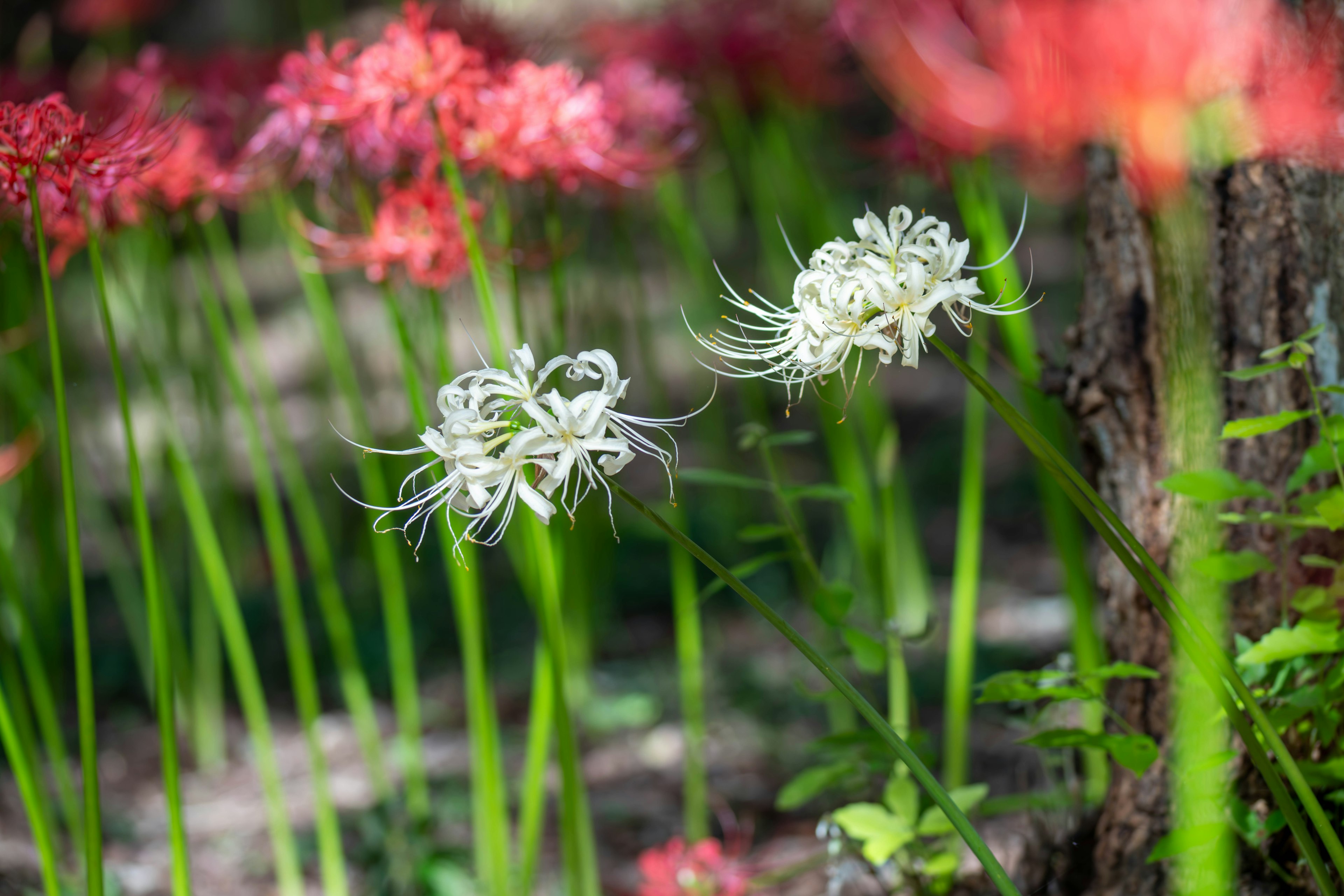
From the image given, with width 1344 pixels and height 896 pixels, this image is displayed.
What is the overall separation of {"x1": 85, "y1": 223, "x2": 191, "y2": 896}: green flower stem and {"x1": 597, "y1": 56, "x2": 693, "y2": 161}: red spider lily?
903 mm

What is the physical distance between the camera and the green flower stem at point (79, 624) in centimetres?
87

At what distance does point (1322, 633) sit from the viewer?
882 millimetres

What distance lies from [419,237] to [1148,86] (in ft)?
2.99

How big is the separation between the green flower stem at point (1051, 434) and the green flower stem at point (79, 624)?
110 cm

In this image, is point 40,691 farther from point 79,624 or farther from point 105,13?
point 105,13

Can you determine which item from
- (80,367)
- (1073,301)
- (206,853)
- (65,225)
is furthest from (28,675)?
(1073,301)

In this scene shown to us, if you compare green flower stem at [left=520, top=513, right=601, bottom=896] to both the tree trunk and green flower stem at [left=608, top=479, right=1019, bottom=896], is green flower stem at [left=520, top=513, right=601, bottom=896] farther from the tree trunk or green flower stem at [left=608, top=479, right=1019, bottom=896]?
the tree trunk

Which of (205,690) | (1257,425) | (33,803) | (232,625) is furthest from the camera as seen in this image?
(205,690)

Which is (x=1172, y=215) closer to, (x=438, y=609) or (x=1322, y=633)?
(x=1322, y=633)

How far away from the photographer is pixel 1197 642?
2.36 feet

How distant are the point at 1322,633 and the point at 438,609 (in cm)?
248

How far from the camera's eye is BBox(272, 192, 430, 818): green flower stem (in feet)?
5.27

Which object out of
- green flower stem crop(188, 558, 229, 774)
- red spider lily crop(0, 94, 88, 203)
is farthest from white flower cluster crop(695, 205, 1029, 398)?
green flower stem crop(188, 558, 229, 774)

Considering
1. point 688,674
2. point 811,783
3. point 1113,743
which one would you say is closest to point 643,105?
point 688,674
